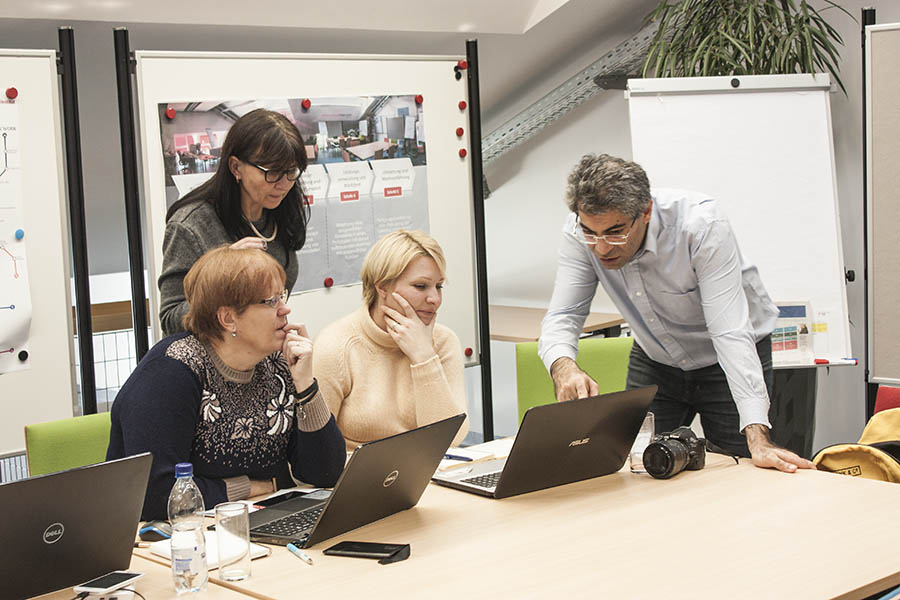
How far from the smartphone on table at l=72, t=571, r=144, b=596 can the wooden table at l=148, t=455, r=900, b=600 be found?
7.4 inches

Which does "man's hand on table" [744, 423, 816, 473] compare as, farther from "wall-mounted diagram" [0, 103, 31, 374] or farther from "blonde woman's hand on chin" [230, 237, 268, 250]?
"wall-mounted diagram" [0, 103, 31, 374]

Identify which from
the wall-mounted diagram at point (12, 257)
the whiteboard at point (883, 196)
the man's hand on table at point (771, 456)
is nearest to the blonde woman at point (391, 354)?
the man's hand on table at point (771, 456)

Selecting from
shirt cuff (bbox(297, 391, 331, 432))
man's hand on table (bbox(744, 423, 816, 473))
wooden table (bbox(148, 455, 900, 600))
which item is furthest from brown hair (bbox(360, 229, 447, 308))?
man's hand on table (bbox(744, 423, 816, 473))

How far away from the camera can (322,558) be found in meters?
1.57

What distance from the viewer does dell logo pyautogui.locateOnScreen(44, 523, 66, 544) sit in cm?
135

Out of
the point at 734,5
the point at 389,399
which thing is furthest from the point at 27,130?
the point at 734,5

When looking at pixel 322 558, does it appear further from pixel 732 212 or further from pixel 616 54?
pixel 616 54

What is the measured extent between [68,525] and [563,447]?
3.32 feet

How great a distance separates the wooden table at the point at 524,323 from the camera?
4.26 meters

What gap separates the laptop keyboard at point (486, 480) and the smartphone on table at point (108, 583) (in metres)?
0.77

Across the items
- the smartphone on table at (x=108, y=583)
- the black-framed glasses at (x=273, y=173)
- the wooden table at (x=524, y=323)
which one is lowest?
the smartphone on table at (x=108, y=583)

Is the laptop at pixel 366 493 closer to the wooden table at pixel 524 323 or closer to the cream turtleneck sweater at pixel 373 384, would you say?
the cream turtleneck sweater at pixel 373 384

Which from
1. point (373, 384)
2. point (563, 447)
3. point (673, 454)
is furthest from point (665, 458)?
point (373, 384)

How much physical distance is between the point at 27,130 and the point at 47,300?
0.56 metres
